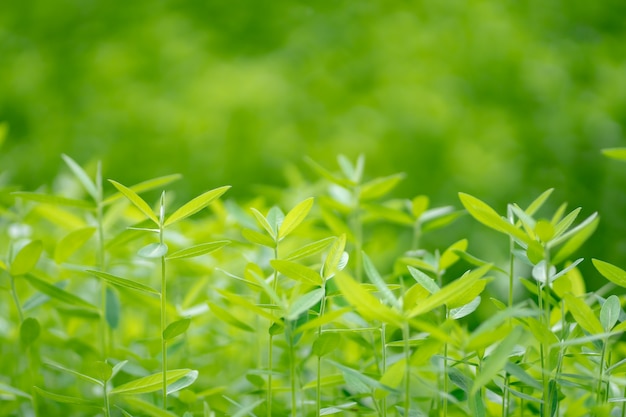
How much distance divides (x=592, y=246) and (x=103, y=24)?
2.36 m

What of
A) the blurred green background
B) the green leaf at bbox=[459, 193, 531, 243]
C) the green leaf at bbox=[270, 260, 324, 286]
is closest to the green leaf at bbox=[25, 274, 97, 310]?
the green leaf at bbox=[270, 260, 324, 286]

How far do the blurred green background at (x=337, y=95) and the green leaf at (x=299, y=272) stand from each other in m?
1.91

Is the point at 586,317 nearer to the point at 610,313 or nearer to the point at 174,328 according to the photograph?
the point at 610,313

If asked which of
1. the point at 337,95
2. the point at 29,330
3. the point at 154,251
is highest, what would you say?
the point at 154,251

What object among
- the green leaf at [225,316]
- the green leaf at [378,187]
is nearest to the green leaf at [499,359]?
the green leaf at [225,316]

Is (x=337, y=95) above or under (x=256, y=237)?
under

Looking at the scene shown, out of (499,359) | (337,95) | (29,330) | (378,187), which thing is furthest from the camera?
(337,95)

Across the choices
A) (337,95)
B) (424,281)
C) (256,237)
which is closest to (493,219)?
(424,281)

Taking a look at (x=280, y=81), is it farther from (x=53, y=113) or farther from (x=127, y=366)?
(x=127, y=366)

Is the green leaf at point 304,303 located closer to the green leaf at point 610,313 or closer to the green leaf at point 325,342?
the green leaf at point 325,342

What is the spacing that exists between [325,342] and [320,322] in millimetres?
73

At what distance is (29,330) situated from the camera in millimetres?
596

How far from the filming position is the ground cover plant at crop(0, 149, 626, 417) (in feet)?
1.46

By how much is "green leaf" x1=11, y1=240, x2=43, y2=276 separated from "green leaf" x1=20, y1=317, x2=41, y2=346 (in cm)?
4
